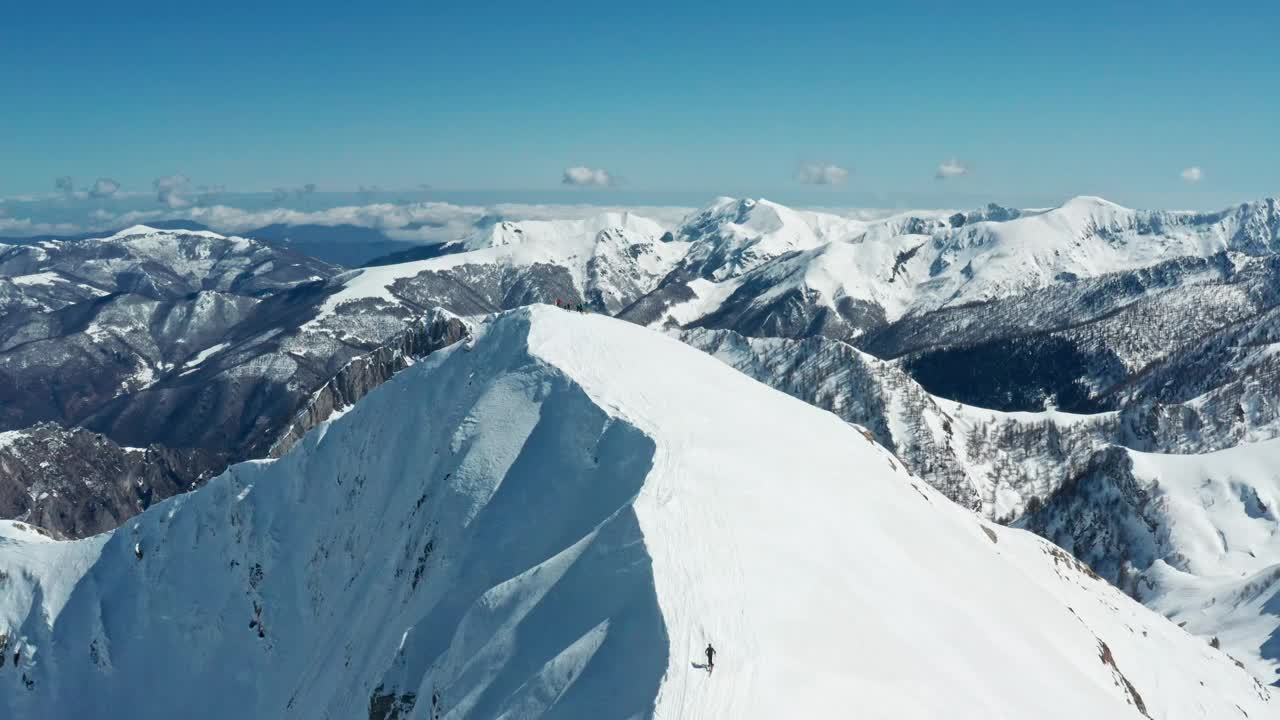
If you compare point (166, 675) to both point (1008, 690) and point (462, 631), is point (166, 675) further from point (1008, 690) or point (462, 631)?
point (1008, 690)

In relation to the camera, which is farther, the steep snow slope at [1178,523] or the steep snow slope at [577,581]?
the steep snow slope at [1178,523]

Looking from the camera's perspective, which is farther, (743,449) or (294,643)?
(294,643)

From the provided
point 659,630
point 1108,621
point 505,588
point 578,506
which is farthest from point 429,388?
point 1108,621

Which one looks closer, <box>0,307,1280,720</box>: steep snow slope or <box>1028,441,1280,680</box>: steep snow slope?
<box>0,307,1280,720</box>: steep snow slope

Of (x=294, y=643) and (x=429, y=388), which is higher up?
(x=429, y=388)

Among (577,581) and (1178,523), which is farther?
(1178,523)

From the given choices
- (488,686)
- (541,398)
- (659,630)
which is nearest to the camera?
(659,630)

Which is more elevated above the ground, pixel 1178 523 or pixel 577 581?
pixel 577 581

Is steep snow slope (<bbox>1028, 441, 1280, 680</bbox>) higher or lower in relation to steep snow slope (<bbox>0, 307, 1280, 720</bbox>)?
lower
